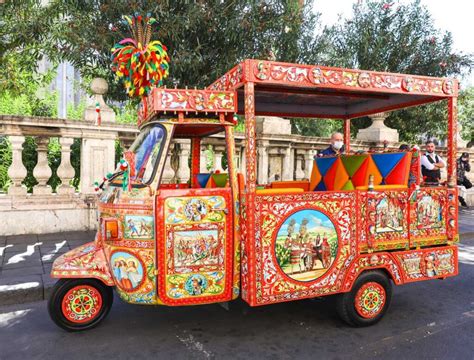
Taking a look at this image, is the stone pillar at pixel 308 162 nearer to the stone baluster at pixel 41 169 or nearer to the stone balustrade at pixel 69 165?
the stone balustrade at pixel 69 165

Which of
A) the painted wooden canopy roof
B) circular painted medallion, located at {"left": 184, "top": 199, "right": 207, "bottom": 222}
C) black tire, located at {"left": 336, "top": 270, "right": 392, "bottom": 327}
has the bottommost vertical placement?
black tire, located at {"left": 336, "top": 270, "right": 392, "bottom": 327}

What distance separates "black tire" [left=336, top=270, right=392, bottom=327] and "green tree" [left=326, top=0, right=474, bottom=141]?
9113 millimetres

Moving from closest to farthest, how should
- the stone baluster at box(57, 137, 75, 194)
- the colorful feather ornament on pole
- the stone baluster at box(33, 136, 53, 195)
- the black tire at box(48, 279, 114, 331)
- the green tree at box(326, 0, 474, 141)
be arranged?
the black tire at box(48, 279, 114, 331), the colorful feather ornament on pole, the stone baluster at box(33, 136, 53, 195), the stone baluster at box(57, 137, 75, 194), the green tree at box(326, 0, 474, 141)

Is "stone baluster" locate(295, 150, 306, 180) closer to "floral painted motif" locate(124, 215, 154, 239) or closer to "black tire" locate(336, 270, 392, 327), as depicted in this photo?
"black tire" locate(336, 270, 392, 327)

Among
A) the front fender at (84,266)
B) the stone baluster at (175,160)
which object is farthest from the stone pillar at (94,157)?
the front fender at (84,266)

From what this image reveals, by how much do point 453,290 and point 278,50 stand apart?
7.00m

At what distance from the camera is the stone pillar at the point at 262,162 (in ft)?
26.9

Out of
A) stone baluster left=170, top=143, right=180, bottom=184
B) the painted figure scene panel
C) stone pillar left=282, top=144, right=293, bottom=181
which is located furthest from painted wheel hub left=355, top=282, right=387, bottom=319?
stone pillar left=282, top=144, right=293, bottom=181

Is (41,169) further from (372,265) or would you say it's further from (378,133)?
(378,133)

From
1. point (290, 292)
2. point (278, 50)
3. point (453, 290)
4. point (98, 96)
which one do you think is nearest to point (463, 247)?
point (453, 290)

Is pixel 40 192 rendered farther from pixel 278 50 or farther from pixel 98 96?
pixel 278 50

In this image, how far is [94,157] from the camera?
281 inches

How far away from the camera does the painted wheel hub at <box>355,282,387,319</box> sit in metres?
3.73

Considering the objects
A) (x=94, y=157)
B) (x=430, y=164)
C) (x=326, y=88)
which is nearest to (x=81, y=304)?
(x=326, y=88)
